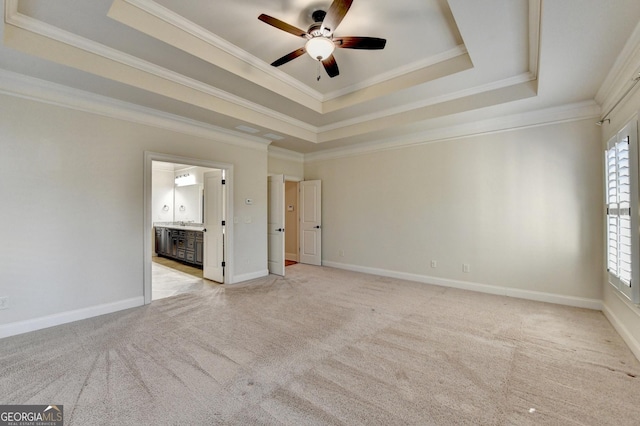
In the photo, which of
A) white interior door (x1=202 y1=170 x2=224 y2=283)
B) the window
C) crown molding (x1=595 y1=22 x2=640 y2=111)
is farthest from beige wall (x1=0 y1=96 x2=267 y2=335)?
the window

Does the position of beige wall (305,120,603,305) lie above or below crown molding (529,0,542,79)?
below

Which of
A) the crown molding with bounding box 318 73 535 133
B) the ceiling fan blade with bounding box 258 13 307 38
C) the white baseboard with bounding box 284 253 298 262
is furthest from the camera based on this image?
the white baseboard with bounding box 284 253 298 262

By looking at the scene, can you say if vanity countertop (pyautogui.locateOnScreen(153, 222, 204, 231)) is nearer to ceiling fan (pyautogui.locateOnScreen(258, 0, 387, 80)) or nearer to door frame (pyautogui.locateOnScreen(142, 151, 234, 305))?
door frame (pyautogui.locateOnScreen(142, 151, 234, 305))

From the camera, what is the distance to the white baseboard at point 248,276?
513 centimetres

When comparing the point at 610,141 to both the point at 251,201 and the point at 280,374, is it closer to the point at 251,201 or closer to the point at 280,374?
the point at 280,374

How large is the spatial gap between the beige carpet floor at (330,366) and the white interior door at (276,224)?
1952mm

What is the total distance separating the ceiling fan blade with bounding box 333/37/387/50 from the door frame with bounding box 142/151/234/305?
2954 mm

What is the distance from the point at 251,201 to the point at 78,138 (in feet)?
8.86

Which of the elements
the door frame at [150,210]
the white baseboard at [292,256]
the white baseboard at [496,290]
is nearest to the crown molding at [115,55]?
the door frame at [150,210]

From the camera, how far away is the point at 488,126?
14.8 feet

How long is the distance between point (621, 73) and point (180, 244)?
8044mm

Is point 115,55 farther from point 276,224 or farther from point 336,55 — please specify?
point 276,224

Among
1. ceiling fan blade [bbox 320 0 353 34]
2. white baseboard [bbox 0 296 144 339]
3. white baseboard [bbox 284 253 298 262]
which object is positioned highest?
ceiling fan blade [bbox 320 0 353 34]

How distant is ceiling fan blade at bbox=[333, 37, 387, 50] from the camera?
259cm
